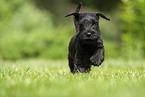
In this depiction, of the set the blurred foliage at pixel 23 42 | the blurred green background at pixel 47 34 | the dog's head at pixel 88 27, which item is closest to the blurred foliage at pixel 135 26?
the blurred green background at pixel 47 34

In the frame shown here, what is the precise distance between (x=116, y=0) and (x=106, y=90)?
2218cm

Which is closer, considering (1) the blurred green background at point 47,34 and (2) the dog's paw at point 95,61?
(2) the dog's paw at point 95,61

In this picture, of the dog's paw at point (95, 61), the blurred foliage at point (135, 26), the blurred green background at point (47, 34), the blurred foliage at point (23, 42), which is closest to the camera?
the dog's paw at point (95, 61)

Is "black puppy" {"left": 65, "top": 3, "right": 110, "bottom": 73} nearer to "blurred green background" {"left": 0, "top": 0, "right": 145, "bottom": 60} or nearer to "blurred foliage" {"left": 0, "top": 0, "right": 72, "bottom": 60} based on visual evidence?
"blurred green background" {"left": 0, "top": 0, "right": 145, "bottom": 60}

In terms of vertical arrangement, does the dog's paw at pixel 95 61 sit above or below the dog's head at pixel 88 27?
below

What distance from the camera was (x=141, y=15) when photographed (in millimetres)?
11977

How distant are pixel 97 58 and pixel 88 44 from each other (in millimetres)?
353

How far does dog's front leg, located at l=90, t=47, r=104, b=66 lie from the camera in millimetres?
4441

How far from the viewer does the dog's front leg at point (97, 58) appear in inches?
175

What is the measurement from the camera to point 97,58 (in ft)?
14.7

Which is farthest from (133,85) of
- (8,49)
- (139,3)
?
(8,49)

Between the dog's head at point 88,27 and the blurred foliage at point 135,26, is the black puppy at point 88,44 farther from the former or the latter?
the blurred foliage at point 135,26

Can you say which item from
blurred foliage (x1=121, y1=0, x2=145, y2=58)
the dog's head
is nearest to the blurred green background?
blurred foliage (x1=121, y1=0, x2=145, y2=58)

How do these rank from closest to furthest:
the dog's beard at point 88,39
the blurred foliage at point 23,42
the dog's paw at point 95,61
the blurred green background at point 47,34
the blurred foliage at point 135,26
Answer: the dog's beard at point 88,39, the dog's paw at point 95,61, the blurred foliage at point 135,26, the blurred green background at point 47,34, the blurred foliage at point 23,42
